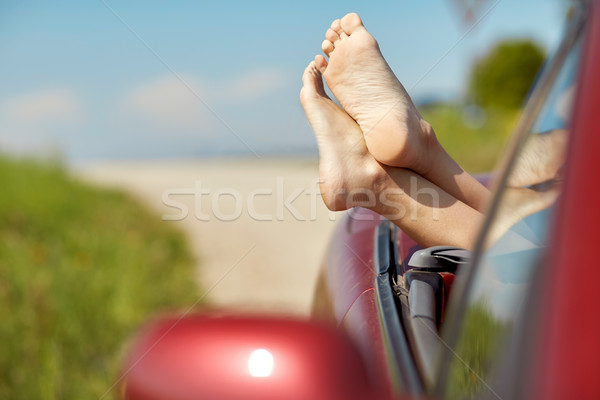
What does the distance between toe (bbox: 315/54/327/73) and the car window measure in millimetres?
1030

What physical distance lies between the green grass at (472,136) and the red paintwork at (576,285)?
5.55 metres

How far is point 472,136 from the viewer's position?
28.4 feet

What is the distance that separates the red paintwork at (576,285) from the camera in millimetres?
685

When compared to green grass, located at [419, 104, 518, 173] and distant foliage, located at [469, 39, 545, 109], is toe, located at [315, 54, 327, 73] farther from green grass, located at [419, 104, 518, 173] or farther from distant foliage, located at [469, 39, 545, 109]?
distant foliage, located at [469, 39, 545, 109]

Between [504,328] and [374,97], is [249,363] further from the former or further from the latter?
[374,97]

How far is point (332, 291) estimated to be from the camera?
5.59ft

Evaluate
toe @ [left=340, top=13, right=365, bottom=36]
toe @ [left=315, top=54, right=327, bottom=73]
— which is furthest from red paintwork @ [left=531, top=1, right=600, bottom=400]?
toe @ [left=315, top=54, right=327, bottom=73]

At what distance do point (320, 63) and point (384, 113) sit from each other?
1.24 ft

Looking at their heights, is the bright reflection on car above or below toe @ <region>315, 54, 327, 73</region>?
below

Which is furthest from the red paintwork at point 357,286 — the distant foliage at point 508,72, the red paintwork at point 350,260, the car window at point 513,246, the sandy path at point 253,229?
the distant foliage at point 508,72

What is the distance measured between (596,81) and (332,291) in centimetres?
101

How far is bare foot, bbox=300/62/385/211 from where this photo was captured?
174cm

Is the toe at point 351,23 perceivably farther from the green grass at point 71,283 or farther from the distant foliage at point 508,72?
the distant foliage at point 508,72

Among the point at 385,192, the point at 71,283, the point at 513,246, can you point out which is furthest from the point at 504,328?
the point at 71,283
